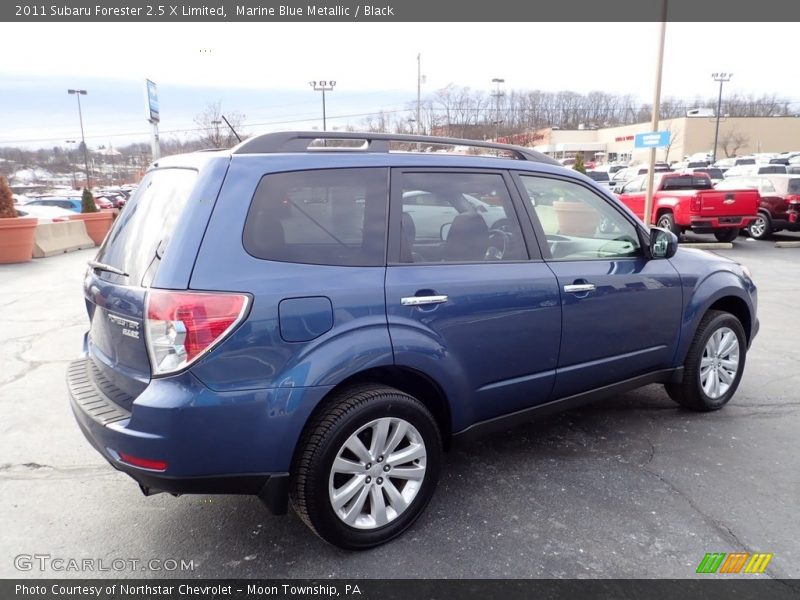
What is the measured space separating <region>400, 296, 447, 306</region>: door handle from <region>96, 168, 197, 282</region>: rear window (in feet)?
3.60

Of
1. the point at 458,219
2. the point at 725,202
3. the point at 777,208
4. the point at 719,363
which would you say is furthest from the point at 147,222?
the point at 777,208

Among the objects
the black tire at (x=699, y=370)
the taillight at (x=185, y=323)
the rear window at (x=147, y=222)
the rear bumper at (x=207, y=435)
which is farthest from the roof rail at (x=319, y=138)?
the black tire at (x=699, y=370)

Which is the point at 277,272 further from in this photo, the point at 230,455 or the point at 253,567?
the point at 253,567

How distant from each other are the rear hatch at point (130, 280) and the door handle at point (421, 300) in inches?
43.3

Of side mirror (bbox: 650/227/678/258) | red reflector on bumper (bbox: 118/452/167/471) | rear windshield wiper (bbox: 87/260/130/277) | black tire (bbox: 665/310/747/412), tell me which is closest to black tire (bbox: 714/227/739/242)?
black tire (bbox: 665/310/747/412)

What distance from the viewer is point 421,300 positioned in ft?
9.24

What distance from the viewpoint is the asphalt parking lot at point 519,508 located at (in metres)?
2.71

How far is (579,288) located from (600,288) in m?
0.20

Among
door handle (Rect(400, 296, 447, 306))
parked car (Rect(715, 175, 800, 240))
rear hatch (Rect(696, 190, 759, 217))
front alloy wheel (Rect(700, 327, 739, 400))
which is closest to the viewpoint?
door handle (Rect(400, 296, 447, 306))

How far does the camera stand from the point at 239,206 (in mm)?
2514

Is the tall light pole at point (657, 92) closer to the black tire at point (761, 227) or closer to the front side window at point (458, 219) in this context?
the black tire at point (761, 227)

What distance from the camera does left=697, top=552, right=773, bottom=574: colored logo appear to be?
265 centimetres

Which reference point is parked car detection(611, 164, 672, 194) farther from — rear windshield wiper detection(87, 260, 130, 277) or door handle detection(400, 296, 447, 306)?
Answer: rear windshield wiper detection(87, 260, 130, 277)

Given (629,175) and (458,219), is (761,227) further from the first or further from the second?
(629,175)
